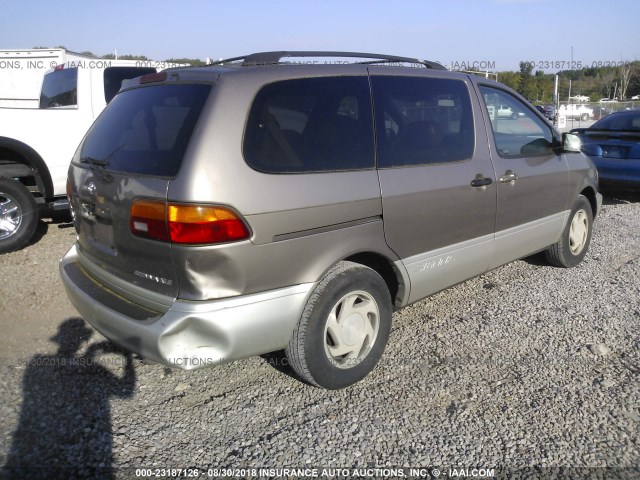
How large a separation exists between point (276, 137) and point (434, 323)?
2.00 meters

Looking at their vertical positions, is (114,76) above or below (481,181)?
above

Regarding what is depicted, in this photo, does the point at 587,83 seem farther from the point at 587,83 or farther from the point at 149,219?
the point at 149,219

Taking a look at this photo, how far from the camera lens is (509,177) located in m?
3.85

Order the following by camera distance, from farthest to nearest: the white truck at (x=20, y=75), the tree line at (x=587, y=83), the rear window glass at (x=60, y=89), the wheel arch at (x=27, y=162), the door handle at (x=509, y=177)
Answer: the tree line at (x=587, y=83)
the white truck at (x=20, y=75)
the rear window glass at (x=60, y=89)
the wheel arch at (x=27, y=162)
the door handle at (x=509, y=177)

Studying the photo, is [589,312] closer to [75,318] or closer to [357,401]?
[357,401]

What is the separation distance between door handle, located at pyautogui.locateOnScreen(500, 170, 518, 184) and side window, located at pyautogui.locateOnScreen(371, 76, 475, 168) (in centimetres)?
37

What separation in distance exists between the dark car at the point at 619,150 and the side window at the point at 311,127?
5781mm

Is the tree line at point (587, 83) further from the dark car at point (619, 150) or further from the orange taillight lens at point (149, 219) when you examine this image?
the orange taillight lens at point (149, 219)

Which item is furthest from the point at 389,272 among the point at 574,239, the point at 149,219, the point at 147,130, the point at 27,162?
the point at 27,162

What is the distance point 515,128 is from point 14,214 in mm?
5019

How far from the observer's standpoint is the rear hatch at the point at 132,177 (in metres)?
2.50

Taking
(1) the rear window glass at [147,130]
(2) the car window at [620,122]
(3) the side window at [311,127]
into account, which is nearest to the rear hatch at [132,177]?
(1) the rear window glass at [147,130]

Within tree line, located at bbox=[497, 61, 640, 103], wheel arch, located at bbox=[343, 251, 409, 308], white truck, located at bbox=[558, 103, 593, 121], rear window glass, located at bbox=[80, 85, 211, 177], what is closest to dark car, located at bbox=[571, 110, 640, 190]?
wheel arch, located at bbox=[343, 251, 409, 308]

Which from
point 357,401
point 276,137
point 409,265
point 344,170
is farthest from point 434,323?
point 276,137
